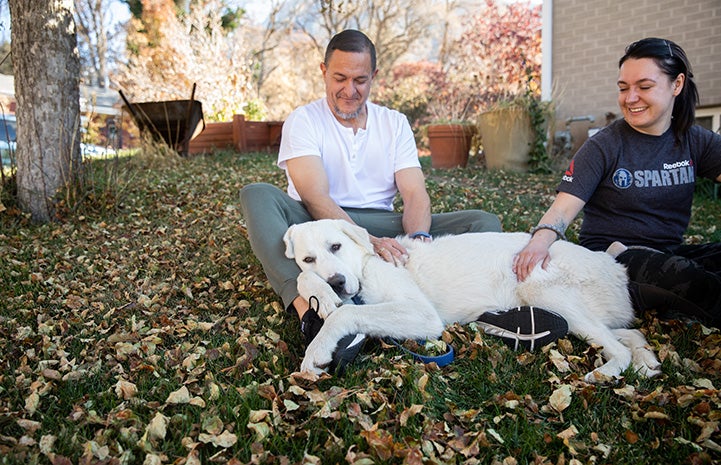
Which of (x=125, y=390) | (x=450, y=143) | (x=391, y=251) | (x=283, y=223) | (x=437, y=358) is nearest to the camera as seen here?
(x=125, y=390)

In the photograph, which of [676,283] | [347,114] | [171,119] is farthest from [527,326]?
[171,119]

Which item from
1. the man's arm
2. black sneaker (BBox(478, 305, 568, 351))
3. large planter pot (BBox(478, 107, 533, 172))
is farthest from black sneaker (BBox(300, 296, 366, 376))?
large planter pot (BBox(478, 107, 533, 172))

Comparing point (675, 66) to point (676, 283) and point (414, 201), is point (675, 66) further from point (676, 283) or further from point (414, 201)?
point (414, 201)

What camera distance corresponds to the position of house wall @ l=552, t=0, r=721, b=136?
9.66 metres

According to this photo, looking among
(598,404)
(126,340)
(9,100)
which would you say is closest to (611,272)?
(598,404)

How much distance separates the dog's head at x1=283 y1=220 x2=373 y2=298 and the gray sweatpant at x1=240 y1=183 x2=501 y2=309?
0.10 metres

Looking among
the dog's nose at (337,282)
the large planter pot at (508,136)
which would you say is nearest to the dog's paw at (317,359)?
the dog's nose at (337,282)

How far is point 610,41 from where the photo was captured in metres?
10.7

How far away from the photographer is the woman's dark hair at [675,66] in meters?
3.07

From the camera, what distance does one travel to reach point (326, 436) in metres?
2.06

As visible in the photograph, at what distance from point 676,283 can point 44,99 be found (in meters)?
6.21

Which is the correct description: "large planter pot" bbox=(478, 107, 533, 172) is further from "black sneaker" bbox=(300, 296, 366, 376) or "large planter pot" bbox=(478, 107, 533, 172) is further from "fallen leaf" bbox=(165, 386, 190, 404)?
"fallen leaf" bbox=(165, 386, 190, 404)

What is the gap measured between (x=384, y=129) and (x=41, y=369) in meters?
2.73

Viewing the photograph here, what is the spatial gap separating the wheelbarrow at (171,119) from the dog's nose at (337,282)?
7682 mm
